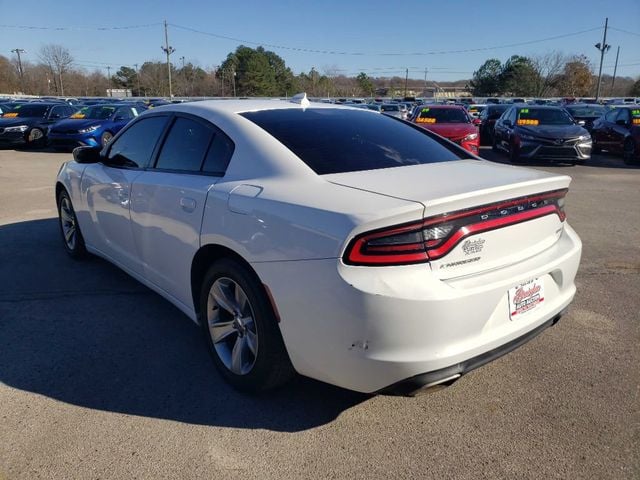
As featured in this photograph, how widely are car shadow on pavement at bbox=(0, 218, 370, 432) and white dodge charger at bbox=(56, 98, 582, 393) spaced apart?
0.19m

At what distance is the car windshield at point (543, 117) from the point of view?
45.8ft

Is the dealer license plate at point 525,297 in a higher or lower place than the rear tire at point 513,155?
higher

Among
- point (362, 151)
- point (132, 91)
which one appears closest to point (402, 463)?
point (362, 151)

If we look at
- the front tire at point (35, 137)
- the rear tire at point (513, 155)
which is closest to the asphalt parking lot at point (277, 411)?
the rear tire at point (513, 155)

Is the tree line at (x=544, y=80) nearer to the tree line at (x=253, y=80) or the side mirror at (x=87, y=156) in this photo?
the tree line at (x=253, y=80)

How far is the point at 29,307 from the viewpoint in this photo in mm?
4105

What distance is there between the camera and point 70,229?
5305 mm

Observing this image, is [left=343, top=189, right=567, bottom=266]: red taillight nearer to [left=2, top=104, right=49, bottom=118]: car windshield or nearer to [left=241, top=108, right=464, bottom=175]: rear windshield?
→ [left=241, top=108, right=464, bottom=175]: rear windshield

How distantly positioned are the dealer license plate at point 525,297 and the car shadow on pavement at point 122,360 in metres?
0.98

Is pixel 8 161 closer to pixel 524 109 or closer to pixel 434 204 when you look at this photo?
pixel 524 109

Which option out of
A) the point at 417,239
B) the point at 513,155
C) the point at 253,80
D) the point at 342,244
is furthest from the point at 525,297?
the point at 253,80

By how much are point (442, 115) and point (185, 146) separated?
11.8m

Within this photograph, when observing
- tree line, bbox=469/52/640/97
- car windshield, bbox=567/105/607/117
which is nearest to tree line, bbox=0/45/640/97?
tree line, bbox=469/52/640/97

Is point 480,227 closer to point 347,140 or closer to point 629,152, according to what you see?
point 347,140
